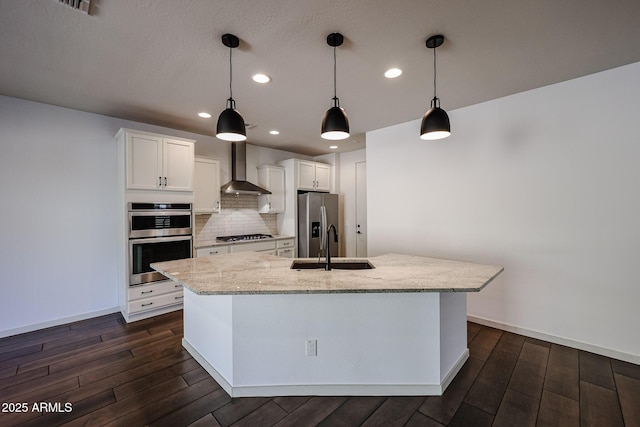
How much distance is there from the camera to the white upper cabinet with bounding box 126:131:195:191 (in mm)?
3314

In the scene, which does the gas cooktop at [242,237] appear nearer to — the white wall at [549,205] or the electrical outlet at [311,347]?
the white wall at [549,205]

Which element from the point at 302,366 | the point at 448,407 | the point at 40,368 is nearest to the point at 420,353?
the point at 448,407

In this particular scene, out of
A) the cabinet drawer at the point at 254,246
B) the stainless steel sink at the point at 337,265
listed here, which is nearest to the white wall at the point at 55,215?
the cabinet drawer at the point at 254,246

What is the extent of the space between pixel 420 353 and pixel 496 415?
554 millimetres

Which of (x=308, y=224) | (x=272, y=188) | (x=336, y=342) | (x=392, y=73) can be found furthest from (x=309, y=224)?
(x=336, y=342)

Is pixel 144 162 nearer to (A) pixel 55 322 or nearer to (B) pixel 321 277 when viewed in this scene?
(A) pixel 55 322

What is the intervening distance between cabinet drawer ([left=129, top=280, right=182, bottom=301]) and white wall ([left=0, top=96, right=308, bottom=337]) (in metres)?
0.55

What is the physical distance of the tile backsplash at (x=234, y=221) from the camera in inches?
177

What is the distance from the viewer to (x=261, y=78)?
257cm

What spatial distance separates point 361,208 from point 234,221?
7.97 ft

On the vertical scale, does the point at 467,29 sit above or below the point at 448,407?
above

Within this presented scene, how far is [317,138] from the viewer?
15.4ft

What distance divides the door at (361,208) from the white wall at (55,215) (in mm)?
3845

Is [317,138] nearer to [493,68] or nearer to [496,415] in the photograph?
[493,68]
